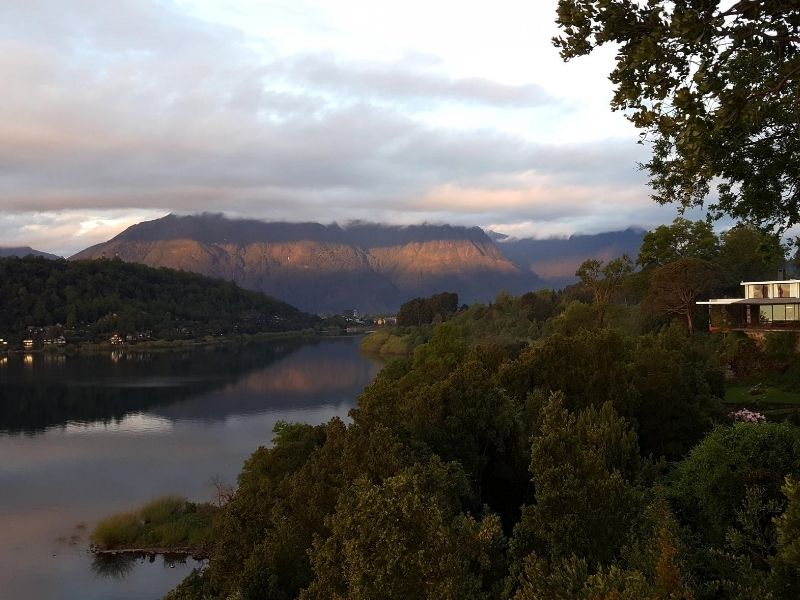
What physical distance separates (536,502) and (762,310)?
4582 cm

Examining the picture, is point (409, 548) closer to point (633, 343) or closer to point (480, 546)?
point (480, 546)

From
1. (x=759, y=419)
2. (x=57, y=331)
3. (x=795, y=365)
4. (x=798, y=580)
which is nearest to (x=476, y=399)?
(x=798, y=580)

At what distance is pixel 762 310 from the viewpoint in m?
54.2

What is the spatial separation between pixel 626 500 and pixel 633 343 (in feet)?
88.8

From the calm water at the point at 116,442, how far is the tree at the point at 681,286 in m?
33.4

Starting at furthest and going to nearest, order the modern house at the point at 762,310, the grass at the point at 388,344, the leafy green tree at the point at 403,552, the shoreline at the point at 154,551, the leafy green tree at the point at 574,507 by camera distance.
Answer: the grass at the point at 388,344
the modern house at the point at 762,310
the shoreline at the point at 154,551
the leafy green tree at the point at 574,507
the leafy green tree at the point at 403,552

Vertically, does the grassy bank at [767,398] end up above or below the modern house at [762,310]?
below

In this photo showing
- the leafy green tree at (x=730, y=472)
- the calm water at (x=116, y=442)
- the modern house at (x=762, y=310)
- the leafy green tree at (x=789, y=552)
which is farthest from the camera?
the modern house at (x=762, y=310)

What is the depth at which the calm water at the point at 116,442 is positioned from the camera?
32844 mm

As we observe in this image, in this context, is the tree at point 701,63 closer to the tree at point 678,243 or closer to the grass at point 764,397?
the grass at point 764,397

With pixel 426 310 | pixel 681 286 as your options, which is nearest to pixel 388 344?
pixel 426 310

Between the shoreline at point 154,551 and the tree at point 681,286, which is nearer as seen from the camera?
the shoreline at point 154,551

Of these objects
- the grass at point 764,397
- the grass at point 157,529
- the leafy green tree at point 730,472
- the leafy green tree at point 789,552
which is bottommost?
the grass at point 157,529

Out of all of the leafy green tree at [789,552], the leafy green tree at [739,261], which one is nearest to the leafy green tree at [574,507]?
the leafy green tree at [789,552]
